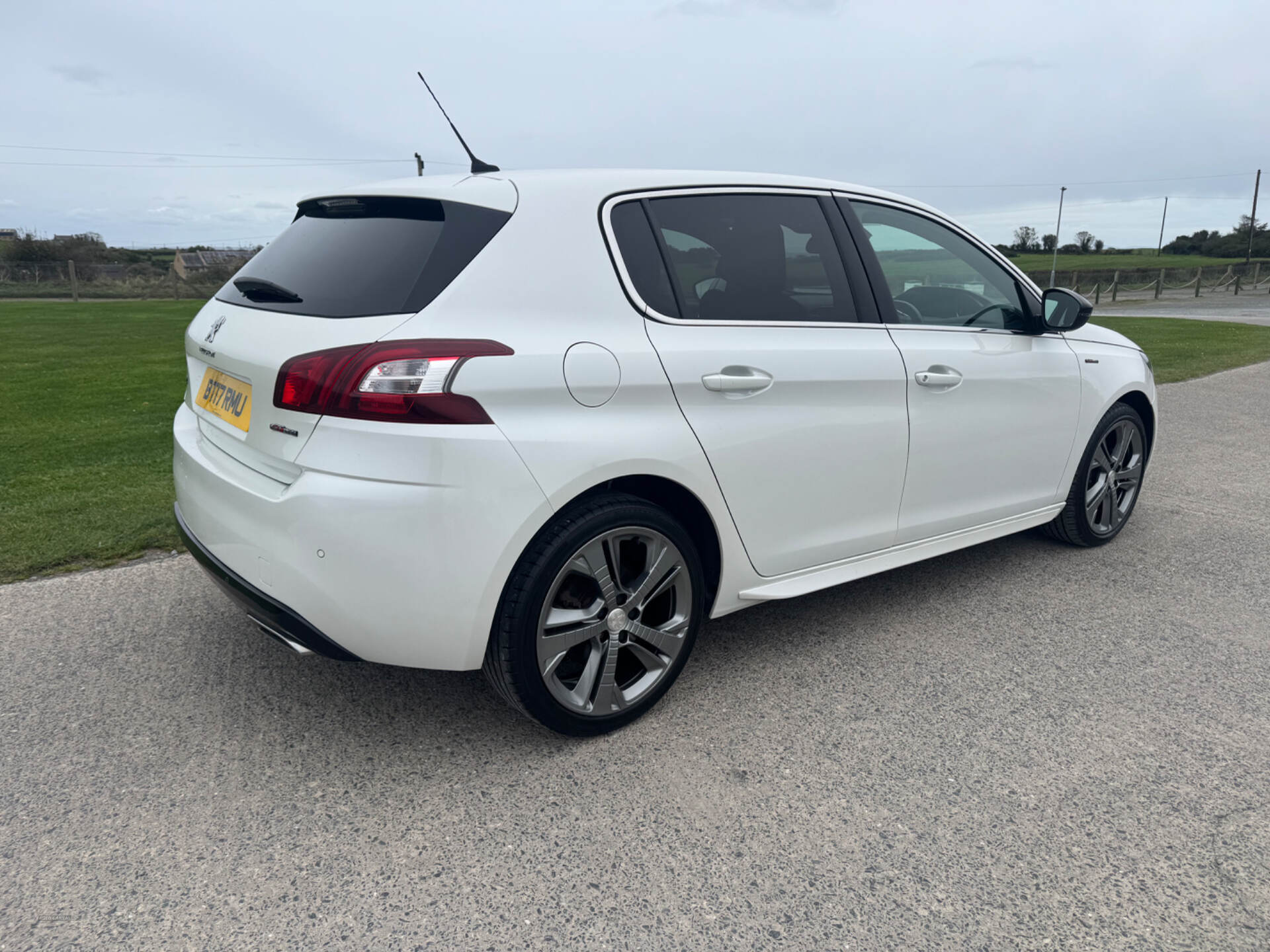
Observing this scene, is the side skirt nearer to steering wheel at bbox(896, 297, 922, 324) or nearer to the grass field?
steering wheel at bbox(896, 297, 922, 324)

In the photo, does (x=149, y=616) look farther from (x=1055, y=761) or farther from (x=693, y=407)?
(x=1055, y=761)

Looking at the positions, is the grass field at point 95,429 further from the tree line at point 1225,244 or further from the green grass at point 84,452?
the tree line at point 1225,244

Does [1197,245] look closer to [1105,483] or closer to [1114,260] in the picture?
[1114,260]

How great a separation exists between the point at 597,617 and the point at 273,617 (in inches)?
35.7

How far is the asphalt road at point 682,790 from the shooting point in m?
2.12

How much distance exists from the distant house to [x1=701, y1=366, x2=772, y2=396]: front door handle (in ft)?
114

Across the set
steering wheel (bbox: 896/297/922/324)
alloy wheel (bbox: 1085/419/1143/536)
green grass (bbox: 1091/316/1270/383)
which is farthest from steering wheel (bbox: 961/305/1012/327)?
green grass (bbox: 1091/316/1270/383)

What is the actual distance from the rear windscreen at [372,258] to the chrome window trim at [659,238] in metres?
0.35

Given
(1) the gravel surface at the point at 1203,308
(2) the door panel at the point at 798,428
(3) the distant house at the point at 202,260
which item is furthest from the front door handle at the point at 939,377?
Result: (3) the distant house at the point at 202,260

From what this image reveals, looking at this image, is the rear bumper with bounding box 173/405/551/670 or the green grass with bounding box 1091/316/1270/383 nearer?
the rear bumper with bounding box 173/405/551/670

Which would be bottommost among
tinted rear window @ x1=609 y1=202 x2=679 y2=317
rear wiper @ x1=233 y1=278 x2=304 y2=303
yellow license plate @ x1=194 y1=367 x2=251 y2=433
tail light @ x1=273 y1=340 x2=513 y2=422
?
yellow license plate @ x1=194 y1=367 x2=251 y2=433

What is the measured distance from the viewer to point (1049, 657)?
11.3 feet

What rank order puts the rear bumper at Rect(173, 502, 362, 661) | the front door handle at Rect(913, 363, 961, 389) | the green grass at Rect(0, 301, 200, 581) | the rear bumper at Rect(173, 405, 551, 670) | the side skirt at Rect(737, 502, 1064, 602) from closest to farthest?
the rear bumper at Rect(173, 405, 551, 670) < the rear bumper at Rect(173, 502, 362, 661) < the side skirt at Rect(737, 502, 1064, 602) < the front door handle at Rect(913, 363, 961, 389) < the green grass at Rect(0, 301, 200, 581)

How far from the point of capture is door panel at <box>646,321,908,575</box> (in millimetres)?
2848
